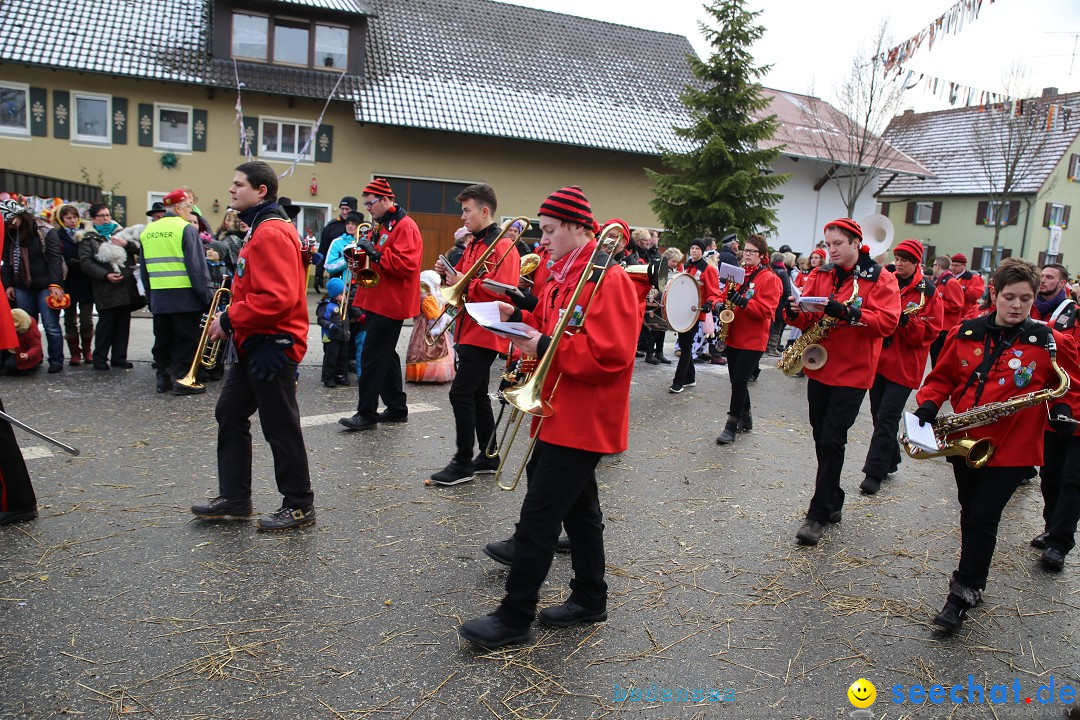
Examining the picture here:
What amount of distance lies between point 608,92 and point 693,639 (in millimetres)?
23824

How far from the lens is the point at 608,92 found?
996 inches

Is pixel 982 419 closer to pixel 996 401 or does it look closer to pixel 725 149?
pixel 996 401

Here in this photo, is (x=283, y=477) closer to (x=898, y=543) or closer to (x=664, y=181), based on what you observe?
(x=898, y=543)

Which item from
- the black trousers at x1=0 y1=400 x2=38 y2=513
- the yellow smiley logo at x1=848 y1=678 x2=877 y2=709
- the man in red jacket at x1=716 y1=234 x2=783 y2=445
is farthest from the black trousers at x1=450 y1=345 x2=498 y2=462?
the yellow smiley logo at x1=848 y1=678 x2=877 y2=709

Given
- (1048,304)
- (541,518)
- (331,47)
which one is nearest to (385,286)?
(541,518)

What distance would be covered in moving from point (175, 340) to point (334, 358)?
5.43 feet

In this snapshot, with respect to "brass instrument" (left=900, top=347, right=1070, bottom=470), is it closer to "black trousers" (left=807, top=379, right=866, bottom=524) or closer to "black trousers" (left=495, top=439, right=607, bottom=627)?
"black trousers" (left=807, top=379, right=866, bottom=524)

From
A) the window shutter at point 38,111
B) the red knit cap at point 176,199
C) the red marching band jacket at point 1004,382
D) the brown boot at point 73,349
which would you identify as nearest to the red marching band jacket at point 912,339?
the red marching band jacket at point 1004,382

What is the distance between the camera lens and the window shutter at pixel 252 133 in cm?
2119

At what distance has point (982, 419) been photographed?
13.2 ft

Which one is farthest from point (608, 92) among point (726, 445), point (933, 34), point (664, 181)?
point (726, 445)

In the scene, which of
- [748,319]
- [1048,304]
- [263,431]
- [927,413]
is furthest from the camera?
[748,319]

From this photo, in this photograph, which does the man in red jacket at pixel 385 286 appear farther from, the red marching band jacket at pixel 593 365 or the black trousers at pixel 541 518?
the black trousers at pixel 541 518

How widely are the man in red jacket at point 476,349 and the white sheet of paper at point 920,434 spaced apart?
2693 millimetres
